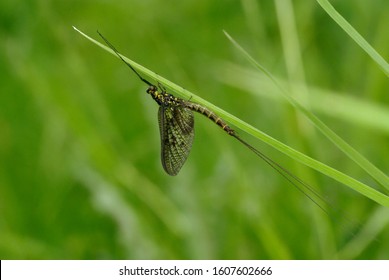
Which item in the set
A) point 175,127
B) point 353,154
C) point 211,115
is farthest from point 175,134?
point 353,154

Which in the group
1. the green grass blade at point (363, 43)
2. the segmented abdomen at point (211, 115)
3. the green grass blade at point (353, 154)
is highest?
the segmented abdomen at point (211, 115)

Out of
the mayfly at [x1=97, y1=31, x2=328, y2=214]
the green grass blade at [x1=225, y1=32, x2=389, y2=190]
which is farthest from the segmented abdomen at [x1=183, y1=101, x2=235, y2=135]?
the green grass blade at [x1=225, y1=32, x2=389, y2=190]

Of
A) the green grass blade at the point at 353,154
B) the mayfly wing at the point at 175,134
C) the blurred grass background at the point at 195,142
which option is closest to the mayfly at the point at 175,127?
the mayfly wing at the point at 175,134

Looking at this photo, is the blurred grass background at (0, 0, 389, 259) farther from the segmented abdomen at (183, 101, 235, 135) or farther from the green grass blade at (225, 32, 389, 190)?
the green grass blade at (225, 32, 389, 190)

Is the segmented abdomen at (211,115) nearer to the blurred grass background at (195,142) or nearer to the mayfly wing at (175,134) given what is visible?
the mayfly wing at (175,134)

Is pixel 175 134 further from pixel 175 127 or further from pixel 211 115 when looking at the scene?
pixel 211 115

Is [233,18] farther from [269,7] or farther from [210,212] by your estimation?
[210,212]
